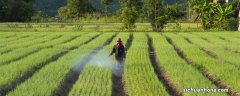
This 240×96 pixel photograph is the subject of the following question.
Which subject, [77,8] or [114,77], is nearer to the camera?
[114,77]

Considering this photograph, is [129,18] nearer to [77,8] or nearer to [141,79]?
[141,79]

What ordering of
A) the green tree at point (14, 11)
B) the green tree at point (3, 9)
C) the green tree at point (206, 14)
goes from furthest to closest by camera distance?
1. the green tree at point (14, 11)
2. the green tree at point (3, 9)
3. the green tree at point (206, 14)

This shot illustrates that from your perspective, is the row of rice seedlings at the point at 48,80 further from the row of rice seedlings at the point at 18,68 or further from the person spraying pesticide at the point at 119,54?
the person spraying pesticide at the point at 119,54

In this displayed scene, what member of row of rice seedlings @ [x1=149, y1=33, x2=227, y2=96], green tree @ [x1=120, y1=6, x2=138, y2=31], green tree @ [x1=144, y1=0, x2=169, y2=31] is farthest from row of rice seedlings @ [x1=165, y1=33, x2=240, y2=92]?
green tree @ [x1=144, y1=0, x2=169, y2=31]

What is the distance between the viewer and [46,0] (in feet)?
510

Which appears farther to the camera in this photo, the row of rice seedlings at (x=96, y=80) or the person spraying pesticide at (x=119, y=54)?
the person spraying pesticide at (x=119, y=54)

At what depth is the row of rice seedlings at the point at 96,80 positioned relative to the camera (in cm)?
1282

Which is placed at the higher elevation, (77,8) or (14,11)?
(14,11)

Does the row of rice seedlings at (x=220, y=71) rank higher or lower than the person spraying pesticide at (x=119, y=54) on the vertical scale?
lower

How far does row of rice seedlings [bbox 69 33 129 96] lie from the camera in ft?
42.1

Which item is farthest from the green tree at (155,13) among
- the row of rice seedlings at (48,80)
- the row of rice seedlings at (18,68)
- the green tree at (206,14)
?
the row of rice seedlings at (48,80)

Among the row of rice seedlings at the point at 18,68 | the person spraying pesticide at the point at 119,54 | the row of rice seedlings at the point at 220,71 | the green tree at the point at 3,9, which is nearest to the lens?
the row of rice seedlings at the point at 220,71

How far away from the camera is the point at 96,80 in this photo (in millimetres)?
14758

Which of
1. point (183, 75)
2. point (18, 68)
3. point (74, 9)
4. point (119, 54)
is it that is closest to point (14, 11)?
point (74, 9)
